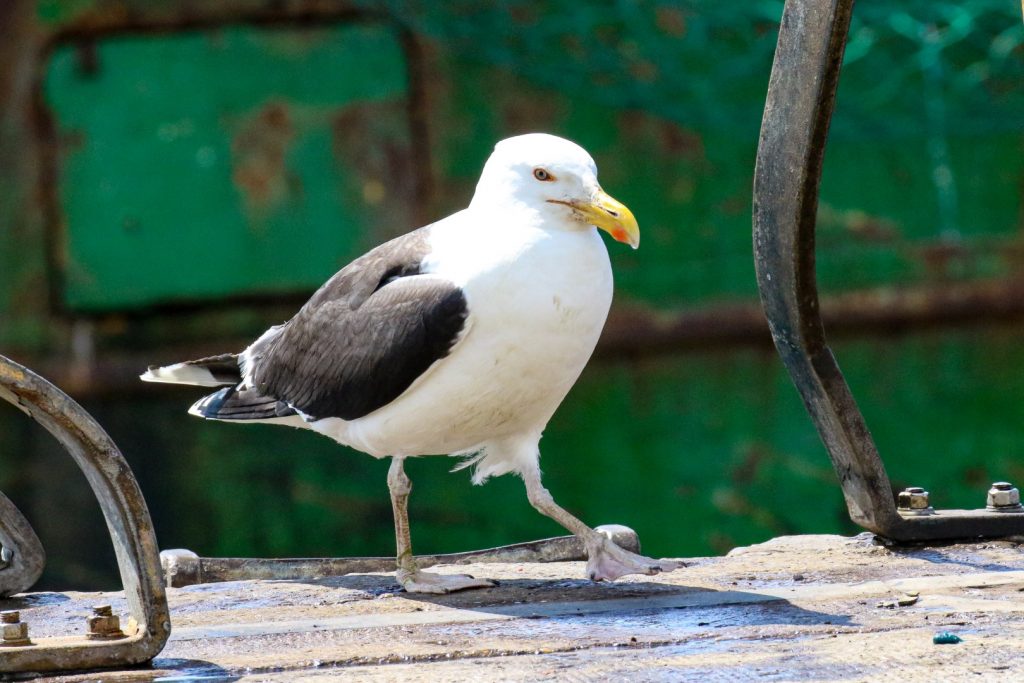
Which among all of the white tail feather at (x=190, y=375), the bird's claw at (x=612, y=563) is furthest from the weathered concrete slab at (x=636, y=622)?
the white tail feather at (x=190, y=375)

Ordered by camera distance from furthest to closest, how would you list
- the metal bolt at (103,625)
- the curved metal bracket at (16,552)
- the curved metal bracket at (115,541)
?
the curved metal bracket at (16,552)
the metal bolt at (103,625)
the curved metal bracket at (115,541)

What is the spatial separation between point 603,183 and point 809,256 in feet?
9.61

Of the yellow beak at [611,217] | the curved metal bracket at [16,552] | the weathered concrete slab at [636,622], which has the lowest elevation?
the weathered concrete slab at [636,622]

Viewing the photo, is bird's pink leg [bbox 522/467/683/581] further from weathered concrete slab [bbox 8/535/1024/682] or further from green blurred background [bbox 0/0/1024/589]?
green blurred background [bbox 0/0/1024/589]

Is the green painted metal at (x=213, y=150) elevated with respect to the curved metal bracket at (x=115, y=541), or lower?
elevated

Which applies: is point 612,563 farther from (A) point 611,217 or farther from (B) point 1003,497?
(B) point 1003,497

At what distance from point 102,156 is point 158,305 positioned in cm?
59

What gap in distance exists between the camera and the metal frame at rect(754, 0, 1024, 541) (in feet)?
10.5

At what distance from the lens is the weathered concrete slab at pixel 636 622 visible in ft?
8.42

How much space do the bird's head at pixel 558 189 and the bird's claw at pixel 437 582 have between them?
2.49 ft

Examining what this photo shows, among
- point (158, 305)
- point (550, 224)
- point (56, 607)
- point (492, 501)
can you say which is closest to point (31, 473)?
point (158, 305)

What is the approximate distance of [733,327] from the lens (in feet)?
20.6

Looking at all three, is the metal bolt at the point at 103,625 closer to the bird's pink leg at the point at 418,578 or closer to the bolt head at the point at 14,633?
the bolt head at the point at 14,633

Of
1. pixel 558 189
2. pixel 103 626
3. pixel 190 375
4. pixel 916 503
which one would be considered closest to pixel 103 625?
pixel 103 626
